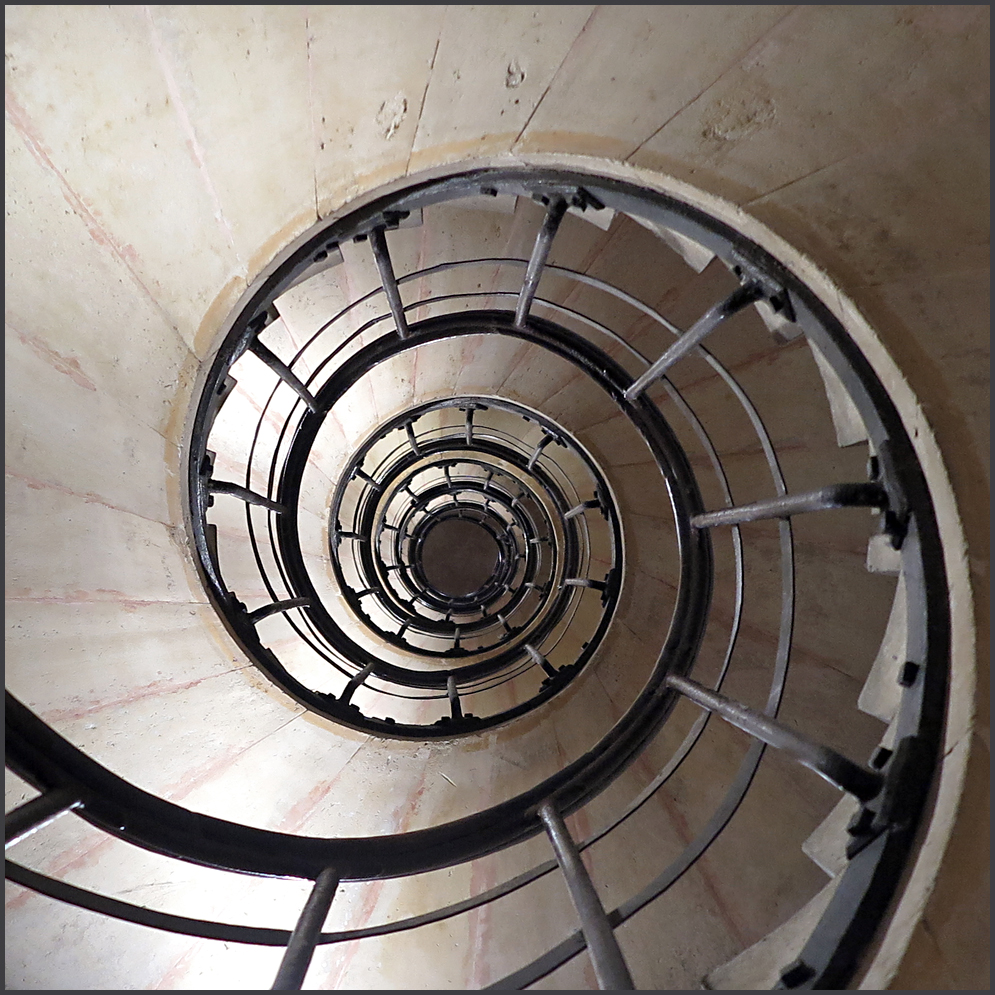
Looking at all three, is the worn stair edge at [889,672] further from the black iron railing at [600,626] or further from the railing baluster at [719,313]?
the railing baluster at [719,313]

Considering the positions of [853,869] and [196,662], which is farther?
[196,662]

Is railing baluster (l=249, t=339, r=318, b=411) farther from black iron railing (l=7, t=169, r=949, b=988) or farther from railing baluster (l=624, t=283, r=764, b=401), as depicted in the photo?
railing baluster (l=624, t=283, r=764, b=401)

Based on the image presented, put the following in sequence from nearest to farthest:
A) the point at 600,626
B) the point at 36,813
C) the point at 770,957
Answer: the point at 36,813
the point at 770,957
the point at 600,626

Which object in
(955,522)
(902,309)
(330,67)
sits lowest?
(955,522)

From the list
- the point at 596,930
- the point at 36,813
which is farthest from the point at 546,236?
the point at 36,813

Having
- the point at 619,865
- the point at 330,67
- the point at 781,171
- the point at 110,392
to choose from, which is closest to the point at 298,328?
the point at 110,392

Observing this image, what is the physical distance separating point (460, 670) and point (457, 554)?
18.8 feet

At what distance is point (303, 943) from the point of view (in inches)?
49.9

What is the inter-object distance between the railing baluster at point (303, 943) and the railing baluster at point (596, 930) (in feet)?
1.87

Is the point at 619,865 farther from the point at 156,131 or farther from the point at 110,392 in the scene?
the point at 156,131

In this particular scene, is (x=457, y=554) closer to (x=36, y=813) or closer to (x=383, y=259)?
(x=383, y=259)

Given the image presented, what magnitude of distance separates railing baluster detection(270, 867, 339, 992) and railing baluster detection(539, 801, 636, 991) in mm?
571

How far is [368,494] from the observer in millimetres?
6023

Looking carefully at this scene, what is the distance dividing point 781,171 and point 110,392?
2.12 m
